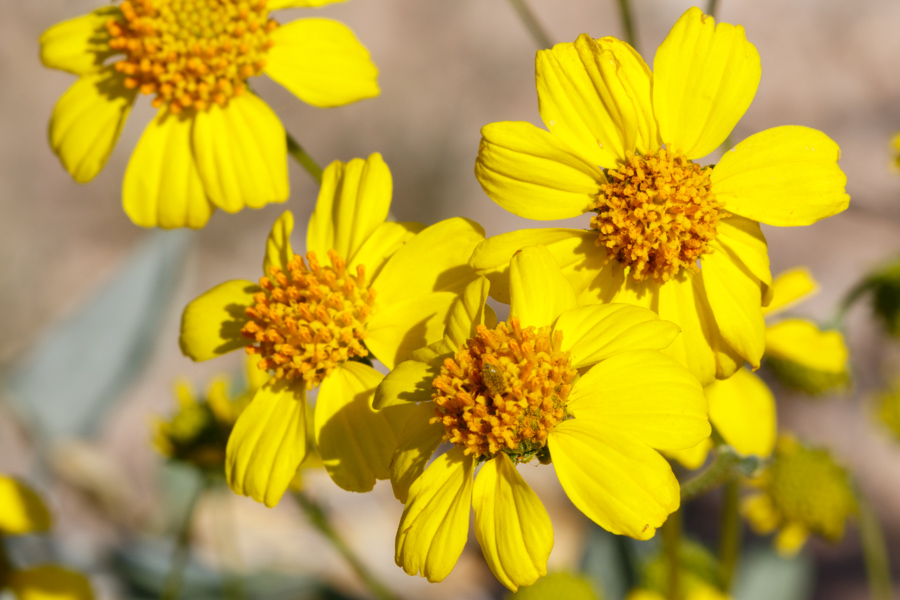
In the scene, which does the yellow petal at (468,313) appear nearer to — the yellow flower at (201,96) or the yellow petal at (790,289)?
the yellow flower at (201,96)

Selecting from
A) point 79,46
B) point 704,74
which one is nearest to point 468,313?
point 704,74

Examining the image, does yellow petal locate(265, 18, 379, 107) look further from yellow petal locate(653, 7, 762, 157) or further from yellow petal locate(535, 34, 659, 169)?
yellow petal locate(653, 7, 762, 157)

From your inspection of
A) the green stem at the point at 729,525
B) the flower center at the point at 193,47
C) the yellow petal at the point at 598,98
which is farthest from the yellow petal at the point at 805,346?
the flower center at the point at 193,47

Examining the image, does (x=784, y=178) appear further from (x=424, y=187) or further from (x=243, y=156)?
(x=424, y=187)

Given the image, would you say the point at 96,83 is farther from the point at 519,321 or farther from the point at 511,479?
the point at 511,479

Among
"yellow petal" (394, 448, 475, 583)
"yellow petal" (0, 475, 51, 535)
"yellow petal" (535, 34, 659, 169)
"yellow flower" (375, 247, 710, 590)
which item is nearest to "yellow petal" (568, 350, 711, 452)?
"yellow flower" (375, 247, 710, 590)
